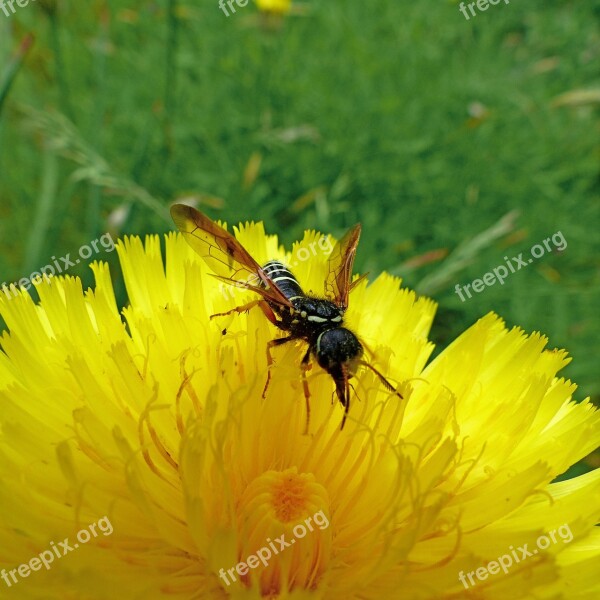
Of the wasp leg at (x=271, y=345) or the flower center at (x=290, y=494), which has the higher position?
the wasp leg at (x=271, y=345)

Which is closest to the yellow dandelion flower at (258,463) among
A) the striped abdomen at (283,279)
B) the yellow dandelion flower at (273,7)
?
the striped abdomen at (283,279)

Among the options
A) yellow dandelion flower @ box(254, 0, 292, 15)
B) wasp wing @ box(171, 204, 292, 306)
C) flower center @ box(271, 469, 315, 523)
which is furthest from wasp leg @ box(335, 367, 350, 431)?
yellow dandelion flower @ box(254, 0, 292, 15)

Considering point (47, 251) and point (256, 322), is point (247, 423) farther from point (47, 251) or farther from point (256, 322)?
point (47, 251)

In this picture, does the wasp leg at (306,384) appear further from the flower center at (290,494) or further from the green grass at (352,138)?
the green grass at (352,138)

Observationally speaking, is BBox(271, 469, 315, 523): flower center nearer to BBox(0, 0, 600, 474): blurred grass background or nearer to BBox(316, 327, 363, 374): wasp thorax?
BBox(316, 327, 363, 374): wasp thorax

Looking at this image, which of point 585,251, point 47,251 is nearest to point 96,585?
point 47,251
